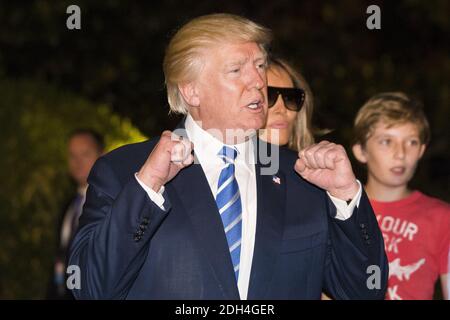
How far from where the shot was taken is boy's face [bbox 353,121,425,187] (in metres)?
5.36

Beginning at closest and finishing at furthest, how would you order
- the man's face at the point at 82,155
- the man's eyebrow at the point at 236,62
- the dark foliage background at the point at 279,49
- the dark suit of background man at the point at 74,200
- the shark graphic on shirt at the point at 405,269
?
the man's eyebrow at the point at 236,62 → the shark graphic on shirt at the point at 405,269 → the dark suit of background man at the point at 74,200 → the man's face at the point at 82,155 → the dark foliage background at the point at 279,49

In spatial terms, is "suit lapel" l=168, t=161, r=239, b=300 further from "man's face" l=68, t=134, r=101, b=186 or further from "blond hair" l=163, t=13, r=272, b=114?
"man's face" l=68, t=134, r=101, b=186

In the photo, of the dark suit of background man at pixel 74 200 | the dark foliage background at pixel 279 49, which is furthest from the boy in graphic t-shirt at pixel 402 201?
the dark foliage background at pixel 279 49

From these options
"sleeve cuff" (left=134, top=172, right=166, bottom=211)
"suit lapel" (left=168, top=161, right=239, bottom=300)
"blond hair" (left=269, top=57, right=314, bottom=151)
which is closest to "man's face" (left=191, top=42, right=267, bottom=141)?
"suit lapel" (left=168, top=161, right=239, bottom=300)

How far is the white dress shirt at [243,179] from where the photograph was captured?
360cm

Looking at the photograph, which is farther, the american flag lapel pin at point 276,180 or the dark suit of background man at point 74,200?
the dark suit of background man at point 74,200

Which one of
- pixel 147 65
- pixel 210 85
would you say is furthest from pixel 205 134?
pixel 147 65

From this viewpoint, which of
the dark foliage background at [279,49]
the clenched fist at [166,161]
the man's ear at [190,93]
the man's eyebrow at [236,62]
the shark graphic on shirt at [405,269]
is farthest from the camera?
the dark foliage background at [279,49]

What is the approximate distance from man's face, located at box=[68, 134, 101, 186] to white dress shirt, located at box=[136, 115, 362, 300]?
344cm

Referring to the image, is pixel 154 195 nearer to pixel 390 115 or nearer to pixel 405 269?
pixel 405 269

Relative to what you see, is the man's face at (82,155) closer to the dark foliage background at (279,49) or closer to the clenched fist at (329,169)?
the dark foliage background at (279,49)

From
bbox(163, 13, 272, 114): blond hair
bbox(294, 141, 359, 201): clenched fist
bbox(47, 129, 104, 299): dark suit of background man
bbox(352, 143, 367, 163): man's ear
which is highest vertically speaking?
bbox(163, 13, 272, 114): blond hair

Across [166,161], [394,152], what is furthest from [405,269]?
[166,161]

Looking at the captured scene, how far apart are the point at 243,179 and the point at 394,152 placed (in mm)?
1794
